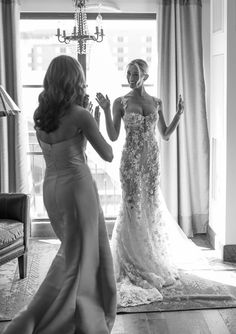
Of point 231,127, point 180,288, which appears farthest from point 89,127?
point 231,127

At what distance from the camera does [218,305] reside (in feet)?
13.6

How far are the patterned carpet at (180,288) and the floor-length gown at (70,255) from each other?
720 millimetres

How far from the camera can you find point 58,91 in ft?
10.4

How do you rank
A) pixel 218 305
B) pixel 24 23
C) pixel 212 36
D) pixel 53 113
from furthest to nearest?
pixel 24 23 → pixel 212 36 → pixel 218 305 → pixel 53 113

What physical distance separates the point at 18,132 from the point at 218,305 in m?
2.89

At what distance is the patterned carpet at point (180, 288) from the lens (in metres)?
4.14

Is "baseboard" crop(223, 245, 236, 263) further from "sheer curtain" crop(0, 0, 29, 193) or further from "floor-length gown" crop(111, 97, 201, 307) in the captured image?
"sheer curtain" crop(0, 0, 29, 193)

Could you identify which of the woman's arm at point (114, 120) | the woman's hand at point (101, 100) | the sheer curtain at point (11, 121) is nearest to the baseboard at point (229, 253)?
the woman's arm at point (114, 120)

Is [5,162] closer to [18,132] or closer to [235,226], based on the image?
[18,132]

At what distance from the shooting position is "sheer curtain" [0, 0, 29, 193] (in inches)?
233

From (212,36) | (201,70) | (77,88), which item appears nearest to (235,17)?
(212,36)

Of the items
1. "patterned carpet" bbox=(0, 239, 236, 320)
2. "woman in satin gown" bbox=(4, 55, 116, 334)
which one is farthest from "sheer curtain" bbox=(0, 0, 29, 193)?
"woman in satin gown" bbox=(4, 55, 116, 334)

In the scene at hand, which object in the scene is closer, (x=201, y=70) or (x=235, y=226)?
(x=235, y=226)

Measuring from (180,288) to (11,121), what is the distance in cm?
261
